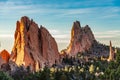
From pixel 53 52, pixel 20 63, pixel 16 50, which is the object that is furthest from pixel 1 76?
pixel 53 52

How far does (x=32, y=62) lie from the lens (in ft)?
456

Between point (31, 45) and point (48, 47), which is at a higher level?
point (31, 45)

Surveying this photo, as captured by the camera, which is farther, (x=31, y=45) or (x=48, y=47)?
(x=48, y=47)

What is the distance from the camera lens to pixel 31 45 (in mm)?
148000

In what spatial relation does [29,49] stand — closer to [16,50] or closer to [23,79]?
[16,50]

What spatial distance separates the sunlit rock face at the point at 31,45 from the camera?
5519 inches

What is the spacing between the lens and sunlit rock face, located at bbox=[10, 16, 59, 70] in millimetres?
140188

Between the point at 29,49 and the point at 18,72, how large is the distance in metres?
38.8

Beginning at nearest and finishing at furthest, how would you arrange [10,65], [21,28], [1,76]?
[1,76]
[10,65]
[21,28]

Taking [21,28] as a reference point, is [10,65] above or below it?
below

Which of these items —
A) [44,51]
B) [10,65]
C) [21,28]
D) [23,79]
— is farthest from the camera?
[44,51]

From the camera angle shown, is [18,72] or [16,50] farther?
[16,50]

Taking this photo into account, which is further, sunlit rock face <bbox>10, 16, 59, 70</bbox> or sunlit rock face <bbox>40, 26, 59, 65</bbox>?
sunlit rock face <bbox>40, 26, 59, 65</bbox>

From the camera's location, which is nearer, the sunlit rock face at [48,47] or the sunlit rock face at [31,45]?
the sunlit rock face at [31,45]
